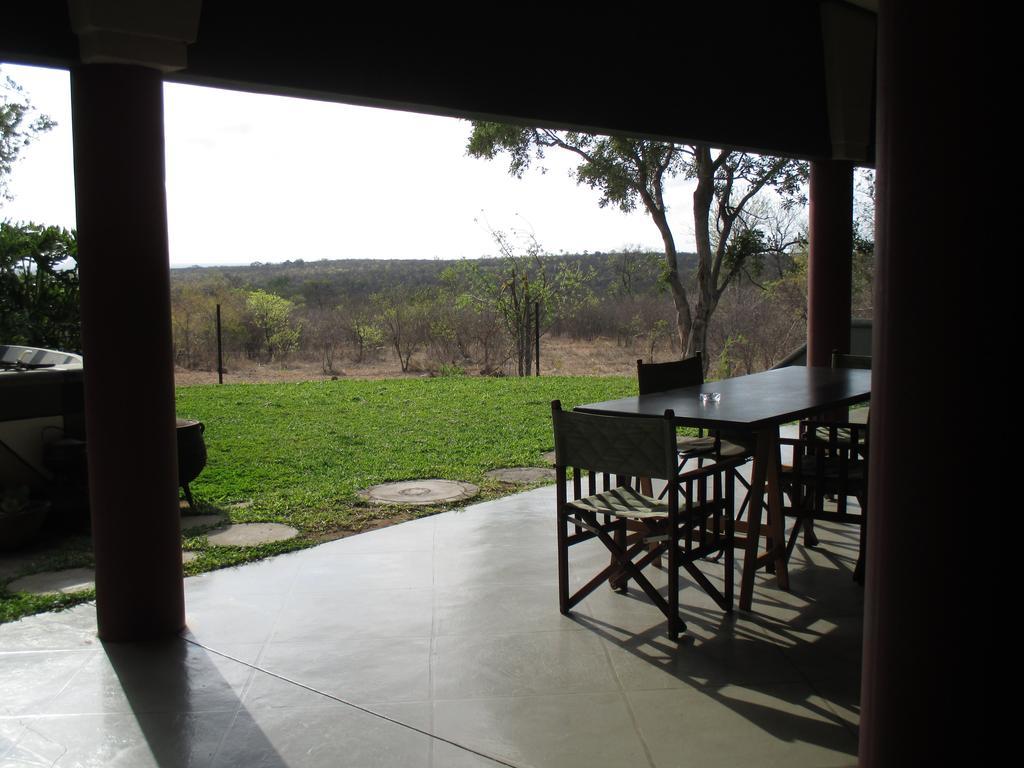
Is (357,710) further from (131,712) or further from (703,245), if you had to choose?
(703,245)

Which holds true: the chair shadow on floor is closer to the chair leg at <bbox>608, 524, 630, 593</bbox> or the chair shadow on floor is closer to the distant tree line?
the chair leg at <bbox>608, 524, 630, 593</bbox>

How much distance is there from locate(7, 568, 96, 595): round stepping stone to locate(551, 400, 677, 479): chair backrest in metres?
2.14

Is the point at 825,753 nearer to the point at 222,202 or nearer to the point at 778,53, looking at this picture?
the point at 778,53

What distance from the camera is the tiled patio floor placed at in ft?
8.19

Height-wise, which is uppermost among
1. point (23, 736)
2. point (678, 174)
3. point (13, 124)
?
point (13, 124)

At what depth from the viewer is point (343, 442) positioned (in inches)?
307

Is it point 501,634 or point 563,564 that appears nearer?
point 501,634

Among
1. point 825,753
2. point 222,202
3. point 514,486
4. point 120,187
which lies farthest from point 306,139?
point 825,753

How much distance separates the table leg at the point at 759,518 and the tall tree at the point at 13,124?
1279cm

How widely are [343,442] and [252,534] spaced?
2.98m

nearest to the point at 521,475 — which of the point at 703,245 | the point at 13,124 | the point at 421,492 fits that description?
the point at 421,492

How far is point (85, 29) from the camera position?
9.66 feet

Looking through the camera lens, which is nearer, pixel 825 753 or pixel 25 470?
pixel 825 753

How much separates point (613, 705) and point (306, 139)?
2004cm
